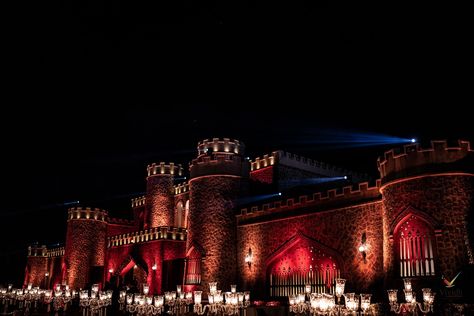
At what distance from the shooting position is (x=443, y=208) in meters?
17.2

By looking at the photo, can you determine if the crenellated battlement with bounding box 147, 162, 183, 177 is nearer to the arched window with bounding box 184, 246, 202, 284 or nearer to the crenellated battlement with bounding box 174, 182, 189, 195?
the crenellated battlement with bounding box 174, 182, 189, 195

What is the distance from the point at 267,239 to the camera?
25.4m

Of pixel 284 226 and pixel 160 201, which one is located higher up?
pixel 160 201

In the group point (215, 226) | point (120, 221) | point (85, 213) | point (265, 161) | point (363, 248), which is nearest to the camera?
point (363, 248)

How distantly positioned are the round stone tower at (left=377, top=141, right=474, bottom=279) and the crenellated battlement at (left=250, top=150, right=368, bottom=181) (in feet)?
42.9

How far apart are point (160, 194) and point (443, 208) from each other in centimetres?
2502

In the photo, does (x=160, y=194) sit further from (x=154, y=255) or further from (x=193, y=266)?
(x=193, y=266)

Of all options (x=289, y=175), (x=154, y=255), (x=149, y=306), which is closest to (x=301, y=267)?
(x=149, y=306)

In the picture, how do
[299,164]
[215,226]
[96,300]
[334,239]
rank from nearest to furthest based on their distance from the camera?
[96,300] < [334,239] < [215,226] < [299,164]

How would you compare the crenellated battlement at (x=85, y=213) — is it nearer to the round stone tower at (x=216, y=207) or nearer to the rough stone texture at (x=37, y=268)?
the rough stone texture at (x=37, y=268)

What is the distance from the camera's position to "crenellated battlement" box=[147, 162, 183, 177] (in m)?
38.8

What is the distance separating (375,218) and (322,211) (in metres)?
3.00

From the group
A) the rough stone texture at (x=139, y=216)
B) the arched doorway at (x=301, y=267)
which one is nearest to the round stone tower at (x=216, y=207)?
the arched doorway at (x=301, y=267)

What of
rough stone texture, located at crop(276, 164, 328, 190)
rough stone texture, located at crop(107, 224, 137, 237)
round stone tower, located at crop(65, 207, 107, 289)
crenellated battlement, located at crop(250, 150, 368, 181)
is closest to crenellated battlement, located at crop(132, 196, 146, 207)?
rough stone texture, located at crop(107, 224, 137, 237)
